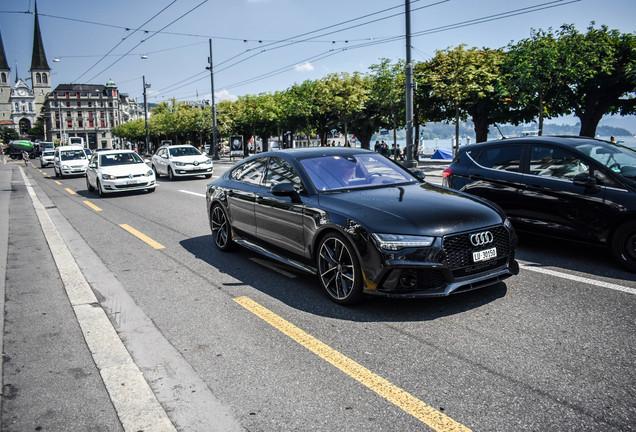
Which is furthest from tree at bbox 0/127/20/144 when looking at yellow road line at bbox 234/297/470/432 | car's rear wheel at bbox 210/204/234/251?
yellow road line at bbox 234/297/470/432

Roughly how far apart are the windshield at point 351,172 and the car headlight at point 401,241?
1.14 meters

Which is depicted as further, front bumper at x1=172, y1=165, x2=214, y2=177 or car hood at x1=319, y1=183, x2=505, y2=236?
front bumper at x1=172, y1=165, x2=214, y2=177

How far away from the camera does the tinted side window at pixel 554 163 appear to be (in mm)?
5891

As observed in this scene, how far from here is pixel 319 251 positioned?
471 centimetres

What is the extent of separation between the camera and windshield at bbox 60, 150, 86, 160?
25.5 metres

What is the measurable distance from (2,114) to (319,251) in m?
211

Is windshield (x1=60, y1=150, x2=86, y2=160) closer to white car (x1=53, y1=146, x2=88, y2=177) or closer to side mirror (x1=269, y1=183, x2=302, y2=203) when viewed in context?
white car (x1=53, y1=146, x2=88, y2=177)

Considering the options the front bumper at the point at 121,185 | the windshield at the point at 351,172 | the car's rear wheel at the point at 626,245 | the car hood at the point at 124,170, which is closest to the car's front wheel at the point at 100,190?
the front bumper at the point at 121,185

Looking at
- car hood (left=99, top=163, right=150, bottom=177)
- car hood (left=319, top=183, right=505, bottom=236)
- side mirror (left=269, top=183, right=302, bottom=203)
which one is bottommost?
car hood (left=319, top=183, right=505, bottom=236)

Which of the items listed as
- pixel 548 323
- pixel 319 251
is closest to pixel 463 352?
pixel 548 323

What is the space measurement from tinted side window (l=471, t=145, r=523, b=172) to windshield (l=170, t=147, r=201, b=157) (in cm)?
1592

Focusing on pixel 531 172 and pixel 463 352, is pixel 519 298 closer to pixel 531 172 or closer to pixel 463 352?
pixel 463 352

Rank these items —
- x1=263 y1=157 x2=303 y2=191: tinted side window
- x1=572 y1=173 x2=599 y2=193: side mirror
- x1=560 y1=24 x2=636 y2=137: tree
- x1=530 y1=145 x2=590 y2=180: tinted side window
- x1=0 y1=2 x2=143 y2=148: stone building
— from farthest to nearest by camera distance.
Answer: x1=0 y1=2 x2=143 y2=148: stone building, x1=560 y1=24 x2=636 y2=137: tree, x1=530 y1=145 x2=590 y2=180: tinted side window, x1=572 y1=173 x2=599 y2=193: side mirror, x1=263 y1=157 x2=303 y2=191: tinted side window

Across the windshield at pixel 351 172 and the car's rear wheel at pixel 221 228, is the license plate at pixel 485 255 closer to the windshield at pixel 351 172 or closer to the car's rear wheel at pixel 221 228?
the windshield at pixel 351 172
